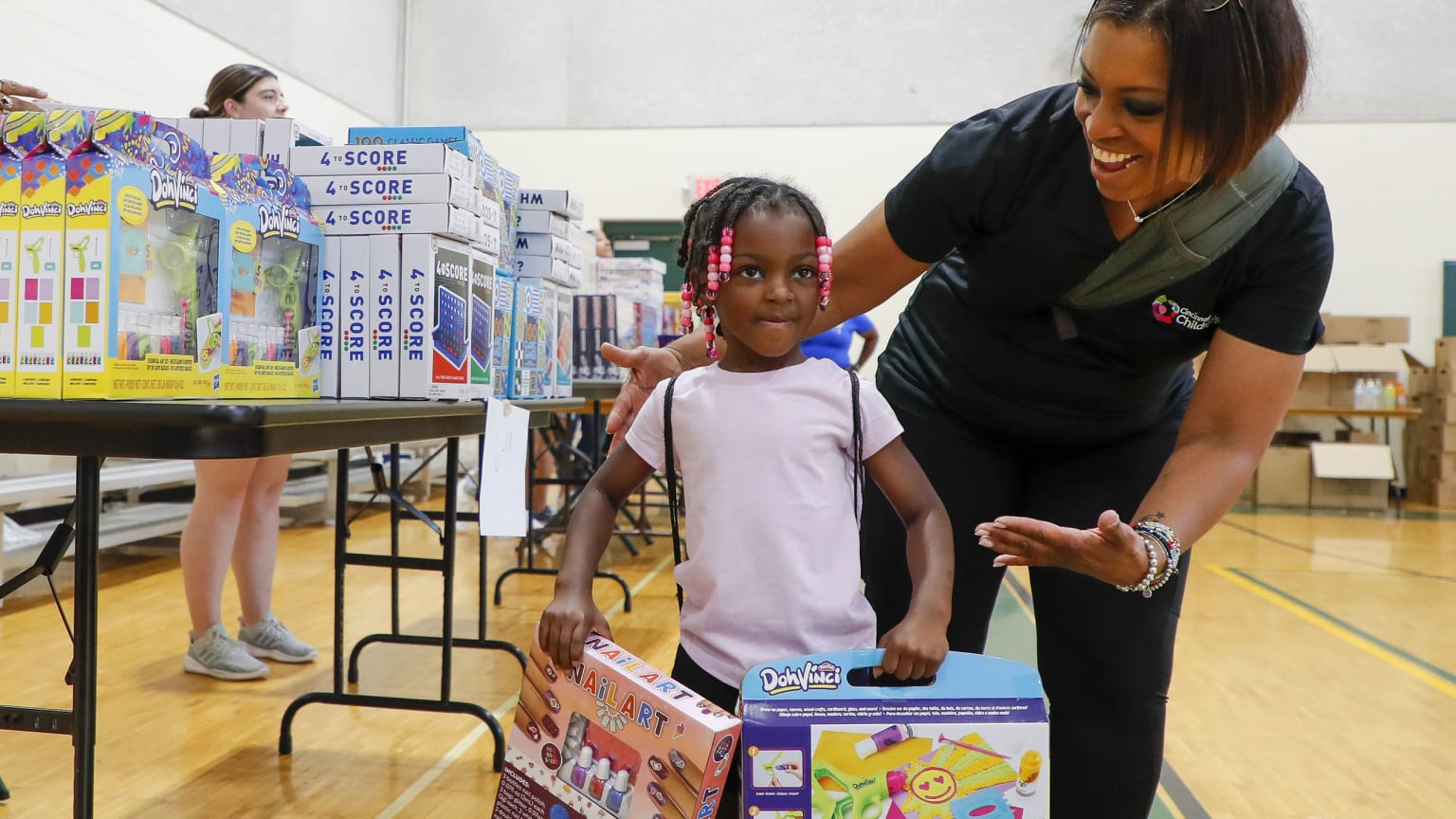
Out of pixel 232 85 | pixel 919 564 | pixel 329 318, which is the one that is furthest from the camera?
pixel 232 85

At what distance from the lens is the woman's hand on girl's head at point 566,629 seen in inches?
45.6

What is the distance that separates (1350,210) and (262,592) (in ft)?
32.2

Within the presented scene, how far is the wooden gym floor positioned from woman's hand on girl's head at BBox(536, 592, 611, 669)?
1.23m

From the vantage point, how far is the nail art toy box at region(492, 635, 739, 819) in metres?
0.99

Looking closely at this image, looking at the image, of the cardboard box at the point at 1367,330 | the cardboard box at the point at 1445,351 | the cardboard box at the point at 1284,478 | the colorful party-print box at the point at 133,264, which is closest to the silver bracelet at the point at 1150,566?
the colorful party-print box at the point at 133,264

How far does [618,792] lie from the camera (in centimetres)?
107

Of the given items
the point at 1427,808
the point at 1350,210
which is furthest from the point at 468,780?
the point at 1350,210

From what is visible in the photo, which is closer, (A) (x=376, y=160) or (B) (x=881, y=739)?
(B) (x=881, y=739)

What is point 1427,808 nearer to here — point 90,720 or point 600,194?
point 90,720

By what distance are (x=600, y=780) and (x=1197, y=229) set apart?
34.8 inches

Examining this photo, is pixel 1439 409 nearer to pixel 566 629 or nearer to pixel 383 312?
pixel 383 312

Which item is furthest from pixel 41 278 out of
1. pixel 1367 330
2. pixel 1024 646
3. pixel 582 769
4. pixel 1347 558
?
pixel 1367 330

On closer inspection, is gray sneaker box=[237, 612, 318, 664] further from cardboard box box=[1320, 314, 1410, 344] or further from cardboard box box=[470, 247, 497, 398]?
cardboard box box=[1320, 314, 1410, 344]

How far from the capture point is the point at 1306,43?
3.52 ft
